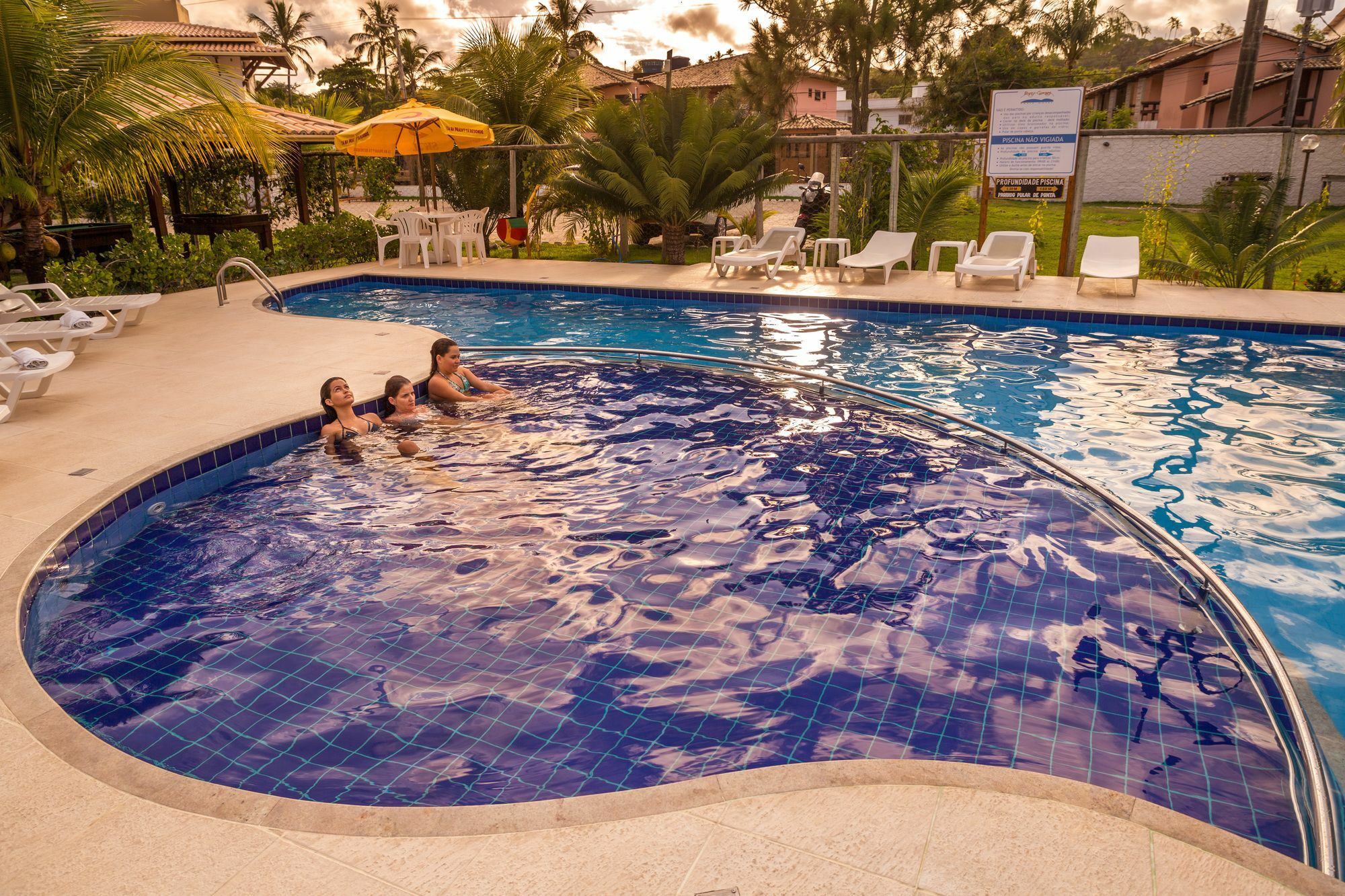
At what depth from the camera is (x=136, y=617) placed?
15.3 feet

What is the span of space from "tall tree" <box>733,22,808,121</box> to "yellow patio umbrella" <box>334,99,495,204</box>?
19.6 metres

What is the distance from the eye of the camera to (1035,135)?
13.4 m

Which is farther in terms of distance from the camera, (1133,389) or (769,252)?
(769,252)

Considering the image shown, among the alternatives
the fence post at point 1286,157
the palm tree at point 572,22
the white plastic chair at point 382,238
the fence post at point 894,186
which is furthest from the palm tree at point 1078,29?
the white plastic chair at point 382,238

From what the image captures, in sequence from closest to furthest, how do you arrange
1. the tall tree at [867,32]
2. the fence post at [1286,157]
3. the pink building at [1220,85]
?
the fence post at [1286,157] → the tall tree at [867,32] → the pink building at [1220,85]

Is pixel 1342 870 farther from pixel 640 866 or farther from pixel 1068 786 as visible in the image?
pixel 640 866

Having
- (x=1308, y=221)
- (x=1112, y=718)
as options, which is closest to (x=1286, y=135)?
(x=1308, y=221)

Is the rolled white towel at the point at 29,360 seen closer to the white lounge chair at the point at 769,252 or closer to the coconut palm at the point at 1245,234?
the white lounge chair at the point at 769,252

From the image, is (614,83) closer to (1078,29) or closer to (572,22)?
(572,22)

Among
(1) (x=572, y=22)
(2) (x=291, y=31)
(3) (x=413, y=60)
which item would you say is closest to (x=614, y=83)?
(1) (x=572, y=22)

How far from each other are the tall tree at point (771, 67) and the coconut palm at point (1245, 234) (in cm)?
2185

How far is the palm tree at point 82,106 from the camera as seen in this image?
31.1ft

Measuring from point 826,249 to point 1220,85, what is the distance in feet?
128

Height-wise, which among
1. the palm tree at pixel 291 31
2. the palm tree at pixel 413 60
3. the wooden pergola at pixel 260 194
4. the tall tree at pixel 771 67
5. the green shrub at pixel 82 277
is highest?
the palm tree at pixel 291 31
